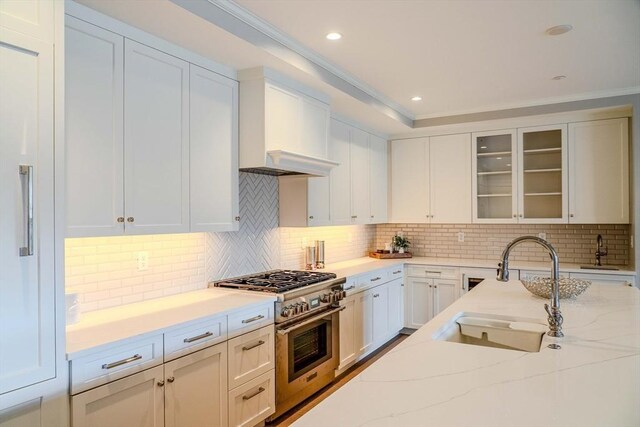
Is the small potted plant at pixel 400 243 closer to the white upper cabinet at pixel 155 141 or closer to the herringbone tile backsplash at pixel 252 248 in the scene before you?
the herringbone tile backsplash at pixel 252 248

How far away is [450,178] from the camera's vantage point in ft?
16.8

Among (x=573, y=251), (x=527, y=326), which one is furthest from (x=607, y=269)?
(x=527, y=326)

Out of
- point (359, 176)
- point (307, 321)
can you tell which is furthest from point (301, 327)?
Result: point (359, 176)

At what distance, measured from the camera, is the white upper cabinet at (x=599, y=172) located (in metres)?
4.24

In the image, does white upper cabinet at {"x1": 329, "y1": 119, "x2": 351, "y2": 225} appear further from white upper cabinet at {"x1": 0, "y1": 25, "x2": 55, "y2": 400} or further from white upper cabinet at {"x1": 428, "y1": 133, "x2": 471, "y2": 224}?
white upper cabinet at {"x1": 0, "y1": 25, "x2": 55, "y2": 400}

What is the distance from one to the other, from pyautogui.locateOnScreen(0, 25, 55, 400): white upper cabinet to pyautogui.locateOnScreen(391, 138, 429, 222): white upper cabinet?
14.0 ft

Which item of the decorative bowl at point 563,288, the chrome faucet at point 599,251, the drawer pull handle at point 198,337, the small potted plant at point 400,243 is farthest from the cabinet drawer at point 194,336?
the chrome faucet at point 599,251

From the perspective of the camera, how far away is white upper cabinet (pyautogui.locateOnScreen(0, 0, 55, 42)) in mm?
1546

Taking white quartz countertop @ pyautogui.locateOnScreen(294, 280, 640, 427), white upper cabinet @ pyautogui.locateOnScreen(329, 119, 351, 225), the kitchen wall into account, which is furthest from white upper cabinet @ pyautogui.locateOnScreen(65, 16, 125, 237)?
the kitchen wall

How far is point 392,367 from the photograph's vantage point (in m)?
1.48

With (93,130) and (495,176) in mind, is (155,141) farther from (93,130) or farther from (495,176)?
(495,176)

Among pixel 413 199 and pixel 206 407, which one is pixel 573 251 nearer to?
pixel 413 199

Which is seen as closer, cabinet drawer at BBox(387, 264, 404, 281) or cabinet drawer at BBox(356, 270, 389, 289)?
cabinet drawer at BBox(356, 270, 389, 289)

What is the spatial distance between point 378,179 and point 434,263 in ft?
3.85
